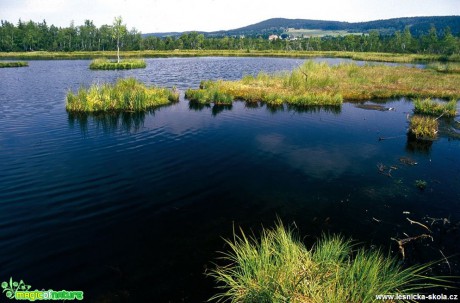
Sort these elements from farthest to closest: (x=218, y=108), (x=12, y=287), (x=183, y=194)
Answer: (x=218, y=108) → (x=183, y=194) → (x=12, y=287)

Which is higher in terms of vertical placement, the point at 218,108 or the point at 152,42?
the point at 152,42

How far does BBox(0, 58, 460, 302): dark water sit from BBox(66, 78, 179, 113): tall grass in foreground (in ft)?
11.5

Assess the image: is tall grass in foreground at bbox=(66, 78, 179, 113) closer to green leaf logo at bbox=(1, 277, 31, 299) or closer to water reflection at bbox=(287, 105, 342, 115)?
water reflection at bbox=(287, 105, 342, 115)

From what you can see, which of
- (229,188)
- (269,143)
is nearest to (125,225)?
(229,188)

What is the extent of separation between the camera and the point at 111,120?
1094 inches

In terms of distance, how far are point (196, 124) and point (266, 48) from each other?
15607cm

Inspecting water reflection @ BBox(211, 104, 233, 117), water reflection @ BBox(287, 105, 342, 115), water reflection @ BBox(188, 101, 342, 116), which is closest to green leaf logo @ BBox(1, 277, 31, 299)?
water reflection @ BBox(211, 104, 233, 117)

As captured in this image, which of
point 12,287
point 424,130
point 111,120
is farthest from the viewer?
point 111,120

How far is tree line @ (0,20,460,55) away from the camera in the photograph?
139 metres

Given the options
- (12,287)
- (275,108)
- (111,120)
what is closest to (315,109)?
(275,108)

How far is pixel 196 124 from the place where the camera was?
27.4m

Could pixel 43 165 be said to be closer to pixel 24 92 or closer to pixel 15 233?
pixel 15 233

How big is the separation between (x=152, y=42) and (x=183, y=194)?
172 m

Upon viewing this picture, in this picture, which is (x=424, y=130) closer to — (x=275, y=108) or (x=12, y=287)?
(x=275, y=108)
